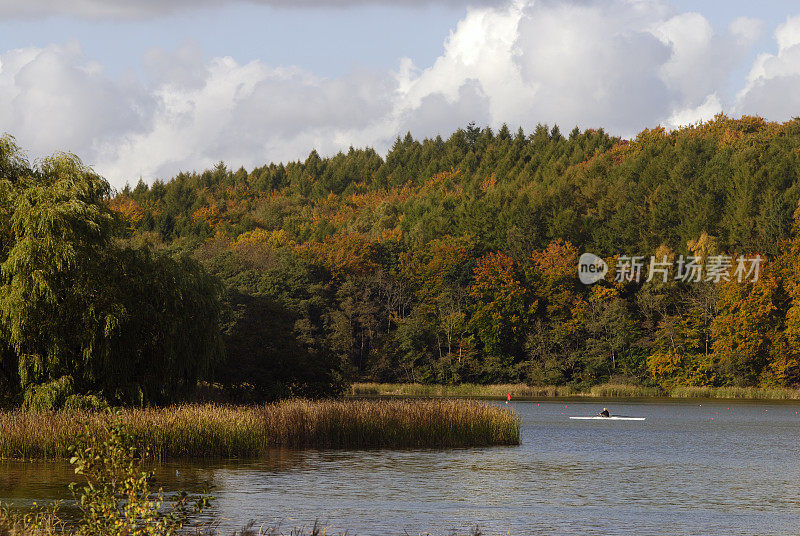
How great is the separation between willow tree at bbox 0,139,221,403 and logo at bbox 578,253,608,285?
210ft

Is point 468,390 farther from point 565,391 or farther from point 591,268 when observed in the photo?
point 591,268

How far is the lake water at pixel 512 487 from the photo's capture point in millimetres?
22391

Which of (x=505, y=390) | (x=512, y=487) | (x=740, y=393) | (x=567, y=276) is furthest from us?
(x=567, y=276)

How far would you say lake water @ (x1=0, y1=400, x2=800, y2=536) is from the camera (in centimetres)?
2239

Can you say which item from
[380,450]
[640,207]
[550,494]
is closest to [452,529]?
[550,494]

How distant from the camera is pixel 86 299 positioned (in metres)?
33.8

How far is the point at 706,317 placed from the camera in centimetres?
9031

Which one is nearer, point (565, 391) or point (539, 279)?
point (565, 391)

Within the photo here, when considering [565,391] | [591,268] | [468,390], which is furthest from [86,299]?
[591,268]

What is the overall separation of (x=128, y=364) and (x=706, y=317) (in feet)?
214

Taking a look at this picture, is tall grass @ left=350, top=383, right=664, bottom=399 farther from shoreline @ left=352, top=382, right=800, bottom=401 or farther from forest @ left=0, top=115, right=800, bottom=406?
forest @ left=0, top=115, right=800, bottom=406

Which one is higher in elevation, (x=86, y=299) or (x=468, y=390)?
(x=86, y=299)

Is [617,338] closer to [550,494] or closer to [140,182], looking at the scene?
[550,494]

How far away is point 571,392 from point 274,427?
56663 mm
